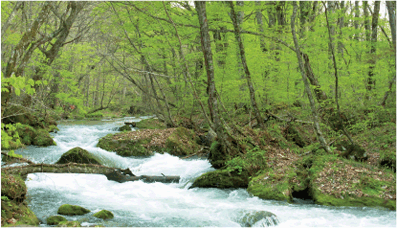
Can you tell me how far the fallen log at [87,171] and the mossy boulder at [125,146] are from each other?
8.56 feet

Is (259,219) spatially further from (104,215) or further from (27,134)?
(27,134)

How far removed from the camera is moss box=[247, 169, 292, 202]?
21.2 feet

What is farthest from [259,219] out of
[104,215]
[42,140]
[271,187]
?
[42,140]

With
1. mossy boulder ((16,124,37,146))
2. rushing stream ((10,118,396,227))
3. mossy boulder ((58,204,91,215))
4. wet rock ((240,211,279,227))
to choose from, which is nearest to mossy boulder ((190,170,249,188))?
rushing stream ((10,118,396,227))

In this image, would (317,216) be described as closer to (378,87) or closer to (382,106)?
(382,106)

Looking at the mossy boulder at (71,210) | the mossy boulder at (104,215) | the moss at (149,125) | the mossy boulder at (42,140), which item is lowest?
the mossy boulder at (104,215)

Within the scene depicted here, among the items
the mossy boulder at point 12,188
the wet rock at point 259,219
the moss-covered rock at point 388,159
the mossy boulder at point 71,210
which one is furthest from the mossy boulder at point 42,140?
the moss-covered rock at point 388,159

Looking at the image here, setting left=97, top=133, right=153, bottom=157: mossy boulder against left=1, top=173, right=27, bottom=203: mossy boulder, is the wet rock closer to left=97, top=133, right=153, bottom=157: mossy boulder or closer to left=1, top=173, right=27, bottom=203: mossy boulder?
left=1, top=173, right=27, bottom=203: mossy boulder

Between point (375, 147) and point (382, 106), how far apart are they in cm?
255

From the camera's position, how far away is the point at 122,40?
44.5 ft

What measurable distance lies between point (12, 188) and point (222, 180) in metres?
4.78

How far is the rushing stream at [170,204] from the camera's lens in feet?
17.4

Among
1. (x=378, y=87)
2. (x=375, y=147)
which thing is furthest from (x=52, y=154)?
(x=378, y=87)

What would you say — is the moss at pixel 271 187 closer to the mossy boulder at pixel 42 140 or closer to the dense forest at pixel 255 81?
the dense forest at pixel 255 81
